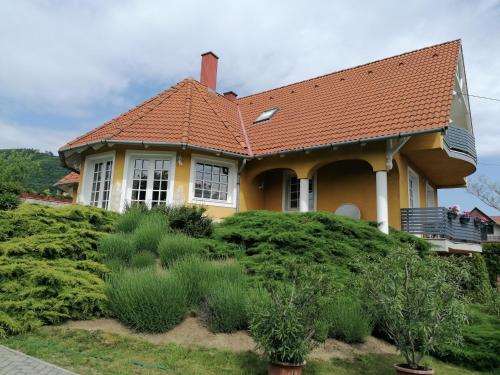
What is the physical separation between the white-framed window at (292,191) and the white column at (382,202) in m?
3.32

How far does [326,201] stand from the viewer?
14773 millimetres

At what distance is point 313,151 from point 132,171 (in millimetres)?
5862

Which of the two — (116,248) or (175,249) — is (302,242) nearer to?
(175,249)

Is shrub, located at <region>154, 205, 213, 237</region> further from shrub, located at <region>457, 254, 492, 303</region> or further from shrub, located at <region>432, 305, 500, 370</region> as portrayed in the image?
shrub, located at <region>457, 254, 492, 303</region>

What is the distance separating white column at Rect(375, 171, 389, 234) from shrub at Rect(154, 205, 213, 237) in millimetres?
4849

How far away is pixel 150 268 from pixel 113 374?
2.83 meters

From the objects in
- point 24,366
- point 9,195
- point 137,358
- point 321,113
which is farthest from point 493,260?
point 9,195

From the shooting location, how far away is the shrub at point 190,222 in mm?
9969

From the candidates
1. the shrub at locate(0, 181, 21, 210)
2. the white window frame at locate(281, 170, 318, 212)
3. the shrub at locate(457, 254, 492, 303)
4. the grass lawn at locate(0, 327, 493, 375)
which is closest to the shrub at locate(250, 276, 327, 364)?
the grass lawn at locate(0, 327, 493, 375)

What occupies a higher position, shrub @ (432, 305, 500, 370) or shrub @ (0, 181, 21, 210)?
shrub @ (0, 181, 21, 210)

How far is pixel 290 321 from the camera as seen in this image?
5.11 metres

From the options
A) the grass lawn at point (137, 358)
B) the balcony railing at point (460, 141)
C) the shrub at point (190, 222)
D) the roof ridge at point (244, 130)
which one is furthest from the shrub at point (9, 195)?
the balcony railing at point (460, 141)

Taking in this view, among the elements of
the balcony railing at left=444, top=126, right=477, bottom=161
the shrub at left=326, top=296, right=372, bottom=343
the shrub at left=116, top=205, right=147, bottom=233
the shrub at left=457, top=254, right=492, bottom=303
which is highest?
the balcony railing at left=444, top=126, right=477, bottom=161

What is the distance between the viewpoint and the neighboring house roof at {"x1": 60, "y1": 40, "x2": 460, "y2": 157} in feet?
41.3
